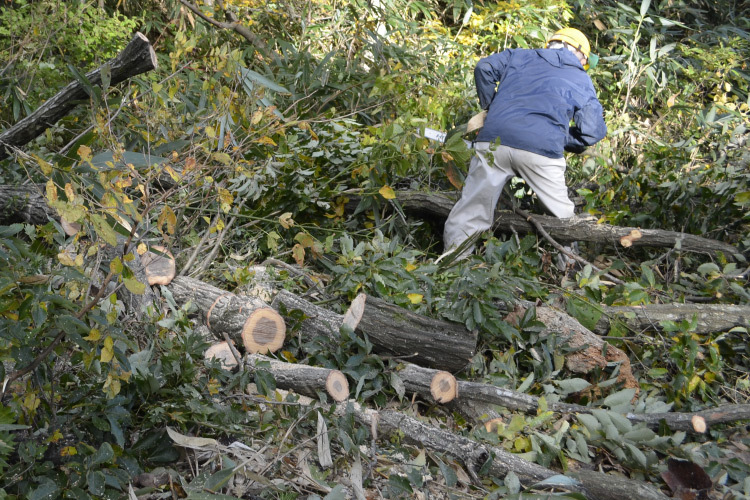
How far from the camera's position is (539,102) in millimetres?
4363

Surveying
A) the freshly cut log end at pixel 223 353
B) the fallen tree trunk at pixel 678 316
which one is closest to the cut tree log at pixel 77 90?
the freshly cut log end at pixel 223 353

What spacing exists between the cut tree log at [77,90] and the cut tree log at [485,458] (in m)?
1.46

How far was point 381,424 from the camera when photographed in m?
2.65

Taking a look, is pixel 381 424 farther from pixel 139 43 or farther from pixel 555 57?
pixel 555 57

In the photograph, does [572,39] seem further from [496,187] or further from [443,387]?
[443,387]

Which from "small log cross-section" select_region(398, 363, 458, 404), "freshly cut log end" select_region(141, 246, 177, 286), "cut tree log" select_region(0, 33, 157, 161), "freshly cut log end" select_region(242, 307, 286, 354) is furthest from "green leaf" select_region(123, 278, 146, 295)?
"freshly cut log end" select_region(141, 246, 177, 286)

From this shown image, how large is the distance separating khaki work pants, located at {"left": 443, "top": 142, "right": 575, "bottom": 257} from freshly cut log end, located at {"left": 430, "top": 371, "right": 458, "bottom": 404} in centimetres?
147

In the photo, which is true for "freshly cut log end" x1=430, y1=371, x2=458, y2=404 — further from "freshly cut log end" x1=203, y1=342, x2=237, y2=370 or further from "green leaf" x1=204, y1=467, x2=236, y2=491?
"green leaf" x1=204, y1=467, x2=236, y2=491

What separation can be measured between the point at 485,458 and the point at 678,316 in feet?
5.53

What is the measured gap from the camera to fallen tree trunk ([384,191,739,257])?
4.15 meters

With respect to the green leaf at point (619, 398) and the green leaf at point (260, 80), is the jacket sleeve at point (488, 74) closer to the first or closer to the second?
the green leaf at point (260, 80)

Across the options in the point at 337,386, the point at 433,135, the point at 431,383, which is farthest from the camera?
the point at 433,135

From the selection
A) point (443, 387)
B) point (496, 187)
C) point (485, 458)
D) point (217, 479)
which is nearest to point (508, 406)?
point (443, 387)

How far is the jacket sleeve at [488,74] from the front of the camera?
465 centimetres
